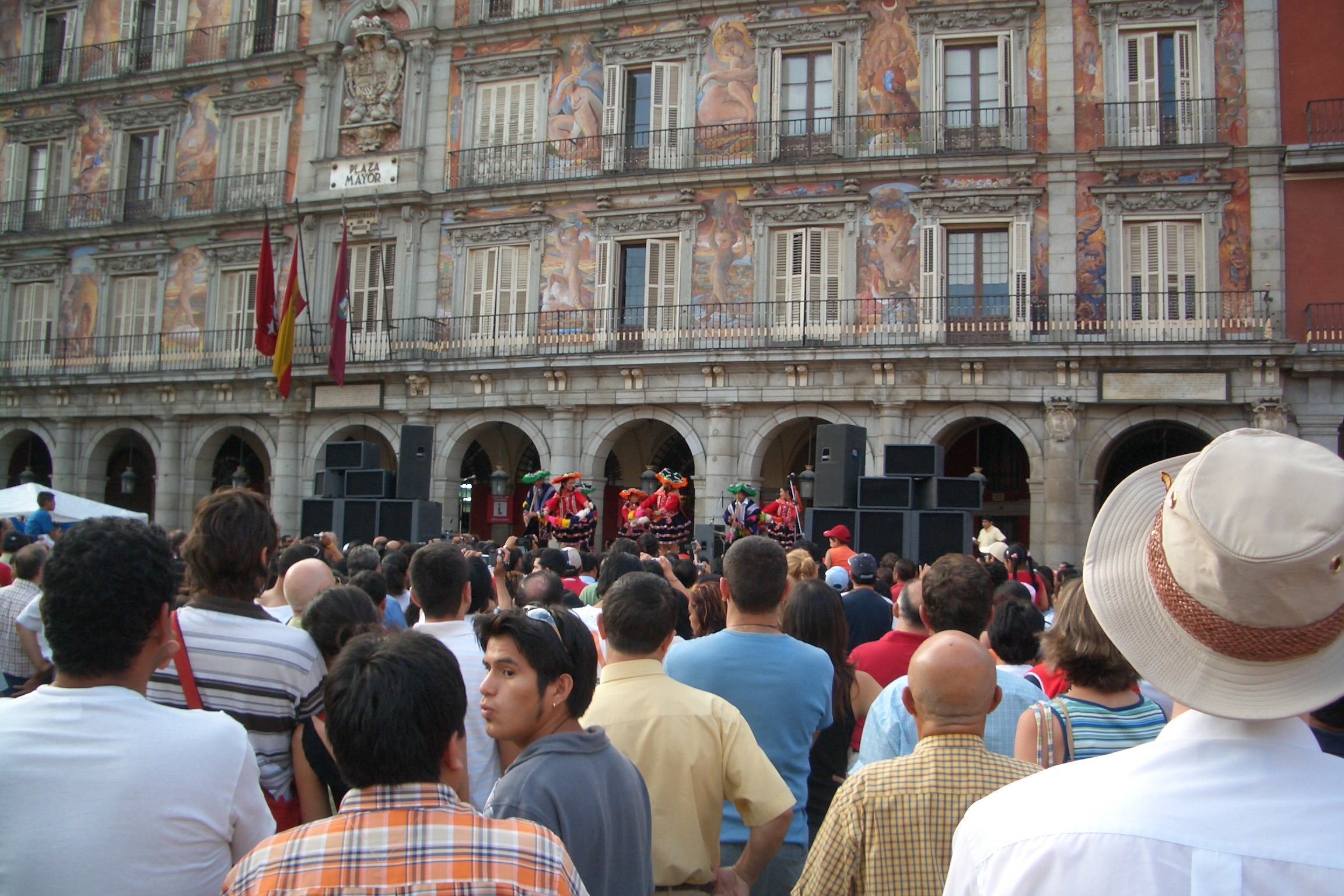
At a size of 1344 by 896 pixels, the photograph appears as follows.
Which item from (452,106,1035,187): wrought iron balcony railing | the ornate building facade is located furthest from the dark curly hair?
(452,106,1035,187): wrought iron balcony railing

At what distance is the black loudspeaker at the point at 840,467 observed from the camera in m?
13.1

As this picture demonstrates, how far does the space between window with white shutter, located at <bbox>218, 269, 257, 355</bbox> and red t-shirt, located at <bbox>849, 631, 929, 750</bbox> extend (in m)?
22.8

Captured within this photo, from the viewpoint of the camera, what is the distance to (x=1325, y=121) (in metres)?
18.7

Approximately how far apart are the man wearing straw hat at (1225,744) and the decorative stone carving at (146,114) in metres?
28.9

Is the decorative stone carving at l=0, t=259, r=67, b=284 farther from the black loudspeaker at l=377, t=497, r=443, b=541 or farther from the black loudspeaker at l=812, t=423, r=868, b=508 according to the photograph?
the black loudspeaker at l=812, t=423, r=868, b=508

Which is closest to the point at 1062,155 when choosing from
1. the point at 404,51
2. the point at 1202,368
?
the point at 1202,368

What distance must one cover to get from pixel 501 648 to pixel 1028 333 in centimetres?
1777

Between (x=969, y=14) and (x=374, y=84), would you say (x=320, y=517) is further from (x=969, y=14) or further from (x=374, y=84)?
(x=969, y=14)

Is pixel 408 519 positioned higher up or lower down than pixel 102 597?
higher up

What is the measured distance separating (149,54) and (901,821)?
29.9 m

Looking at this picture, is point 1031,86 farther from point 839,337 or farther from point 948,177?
point 839,337

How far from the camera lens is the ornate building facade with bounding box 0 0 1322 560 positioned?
19000 mm

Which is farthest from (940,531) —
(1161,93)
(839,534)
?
(1161,93)

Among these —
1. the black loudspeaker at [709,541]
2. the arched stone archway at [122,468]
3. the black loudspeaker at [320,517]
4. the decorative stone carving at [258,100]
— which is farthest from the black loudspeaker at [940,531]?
the arched stone archway at [122,468]
